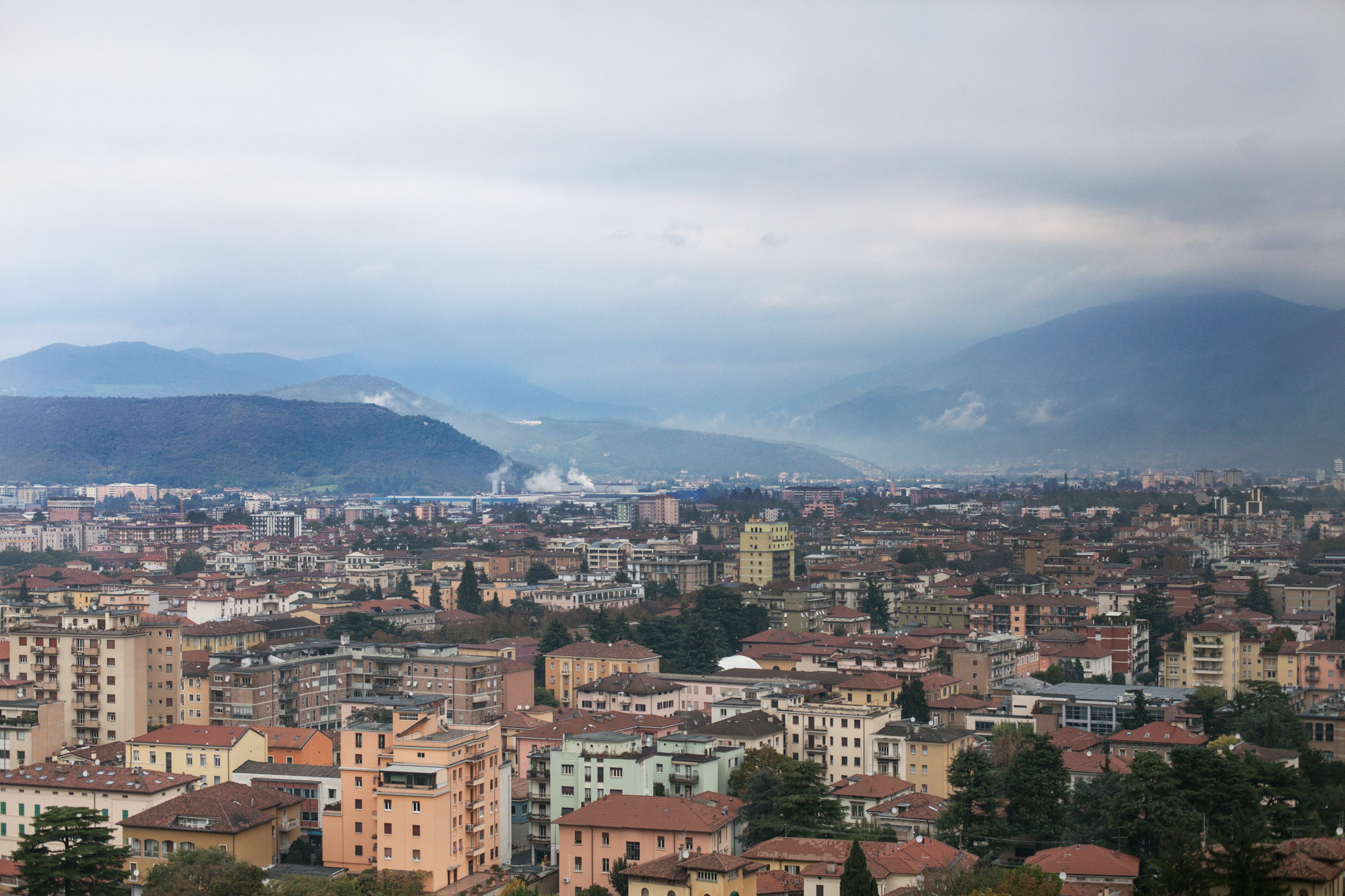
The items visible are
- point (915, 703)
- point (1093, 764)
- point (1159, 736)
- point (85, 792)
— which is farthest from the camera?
point (915, 703)

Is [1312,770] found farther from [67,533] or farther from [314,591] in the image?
[67,533]

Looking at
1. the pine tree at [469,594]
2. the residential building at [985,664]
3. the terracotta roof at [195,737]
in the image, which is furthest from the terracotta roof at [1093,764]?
the pine tree at [469,594]

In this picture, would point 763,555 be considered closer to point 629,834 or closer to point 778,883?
point 629,834

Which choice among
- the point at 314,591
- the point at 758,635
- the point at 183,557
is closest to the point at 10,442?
the point at 183,557

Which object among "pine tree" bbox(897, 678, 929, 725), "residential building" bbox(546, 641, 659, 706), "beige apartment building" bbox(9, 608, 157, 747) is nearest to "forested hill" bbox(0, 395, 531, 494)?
"residential building" bbox(546, 641, 659, 706)

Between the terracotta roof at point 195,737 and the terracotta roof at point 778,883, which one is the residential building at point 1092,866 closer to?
the terracotta roof at point 778,883

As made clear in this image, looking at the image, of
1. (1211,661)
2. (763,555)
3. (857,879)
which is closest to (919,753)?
(857,879)
